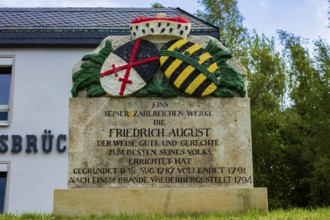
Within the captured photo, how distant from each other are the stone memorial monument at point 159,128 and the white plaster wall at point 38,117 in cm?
724

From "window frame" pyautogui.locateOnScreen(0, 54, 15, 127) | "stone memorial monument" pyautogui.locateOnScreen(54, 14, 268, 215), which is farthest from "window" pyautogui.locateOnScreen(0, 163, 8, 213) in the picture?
"stone memorial monument" pyautogui.locateOnScreen(54, 14, 268, 215)

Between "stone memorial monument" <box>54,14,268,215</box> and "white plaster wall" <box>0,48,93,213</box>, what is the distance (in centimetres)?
724

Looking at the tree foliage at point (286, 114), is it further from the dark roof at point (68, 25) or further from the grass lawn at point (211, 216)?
the grass lawn at point (211, 216)

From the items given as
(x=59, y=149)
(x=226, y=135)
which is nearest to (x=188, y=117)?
(x=226, y=135)

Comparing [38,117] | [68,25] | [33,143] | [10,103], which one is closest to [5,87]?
[10,103]

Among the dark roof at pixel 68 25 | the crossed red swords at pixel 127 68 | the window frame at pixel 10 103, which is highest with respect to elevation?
the dark roof at pixel 68 25

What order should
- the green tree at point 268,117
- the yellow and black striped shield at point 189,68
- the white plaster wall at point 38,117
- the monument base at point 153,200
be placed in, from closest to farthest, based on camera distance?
the monument base at point 153,200, the yellow and black striped shield at point 189,68, the white plaster wall at point 38,117, the green tree at point 268,117

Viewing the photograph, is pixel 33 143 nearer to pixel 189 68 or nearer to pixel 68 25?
pixel 68 25

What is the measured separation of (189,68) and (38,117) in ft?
28.1

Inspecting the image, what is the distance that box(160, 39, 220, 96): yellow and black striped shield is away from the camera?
8656mm

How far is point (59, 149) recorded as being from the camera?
15.6 m

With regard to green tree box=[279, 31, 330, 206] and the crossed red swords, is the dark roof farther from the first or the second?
the crossed red swords

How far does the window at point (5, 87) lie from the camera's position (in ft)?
53.6

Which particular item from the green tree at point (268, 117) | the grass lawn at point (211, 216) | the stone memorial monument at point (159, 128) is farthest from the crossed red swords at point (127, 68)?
the green tree at point (268, 117)
